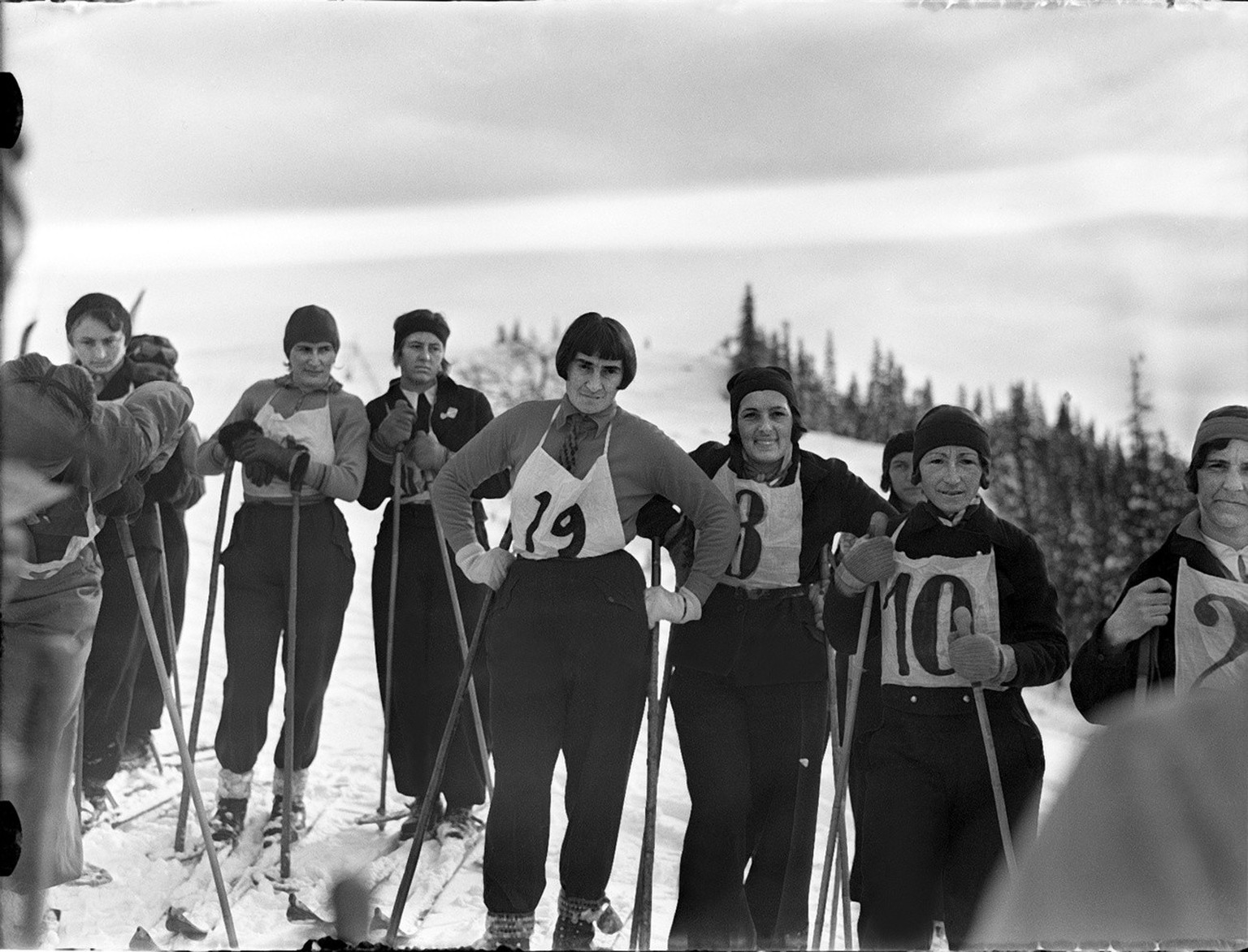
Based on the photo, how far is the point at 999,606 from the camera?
3.39 metres

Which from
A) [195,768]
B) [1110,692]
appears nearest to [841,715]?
[1110,692]

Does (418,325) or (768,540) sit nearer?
(768,540)

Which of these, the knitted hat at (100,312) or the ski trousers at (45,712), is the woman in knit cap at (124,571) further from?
the ski trousers at (45,712)

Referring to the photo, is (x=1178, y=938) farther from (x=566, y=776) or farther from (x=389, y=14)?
(x=389, y=14)

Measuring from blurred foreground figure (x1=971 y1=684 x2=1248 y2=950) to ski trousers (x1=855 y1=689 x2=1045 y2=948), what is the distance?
256cm

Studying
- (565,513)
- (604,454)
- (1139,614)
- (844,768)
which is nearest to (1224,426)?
(1139,614)

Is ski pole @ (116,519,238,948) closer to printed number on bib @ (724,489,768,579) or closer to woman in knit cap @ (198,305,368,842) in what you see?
woman in knit cap @ (198,305,368,842)

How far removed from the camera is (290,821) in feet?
12.6

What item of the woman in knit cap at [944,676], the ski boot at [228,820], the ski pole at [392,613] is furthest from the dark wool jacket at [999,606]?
the ski boot at [228,820]

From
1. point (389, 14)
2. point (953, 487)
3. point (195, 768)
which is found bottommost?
point (195, 768)

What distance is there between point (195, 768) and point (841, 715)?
6.51 ft

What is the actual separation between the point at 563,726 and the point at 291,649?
1041mm

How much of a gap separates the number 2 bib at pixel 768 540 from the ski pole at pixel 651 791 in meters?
0.24

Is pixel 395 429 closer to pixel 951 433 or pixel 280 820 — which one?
pixel 280 820
